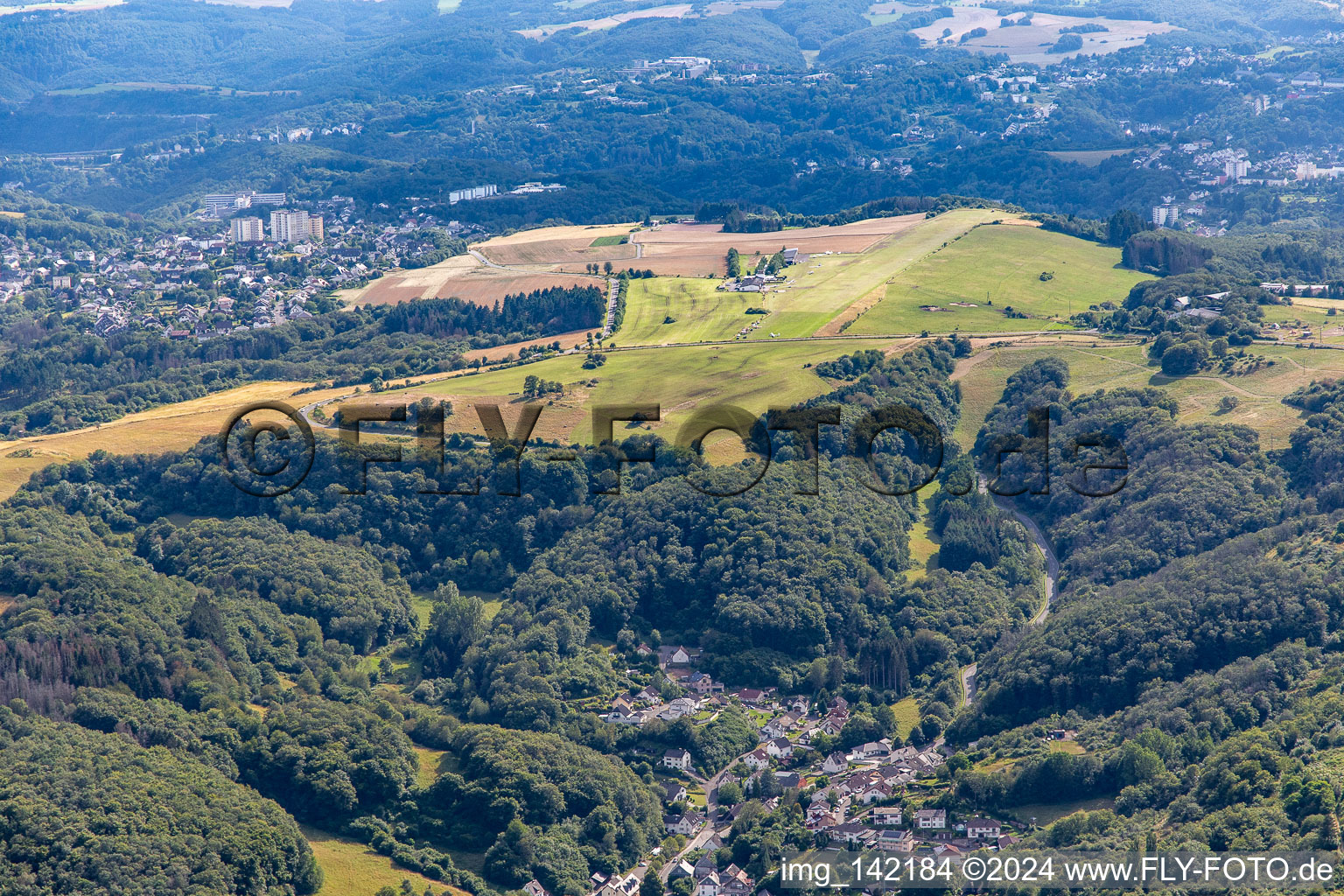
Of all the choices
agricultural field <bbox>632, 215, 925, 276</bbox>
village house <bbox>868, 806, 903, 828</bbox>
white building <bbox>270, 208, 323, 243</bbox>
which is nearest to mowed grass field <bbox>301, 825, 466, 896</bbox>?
village house <bbox>868, 806, 903, 828</bbox>

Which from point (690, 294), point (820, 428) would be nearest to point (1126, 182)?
point (690, 294)

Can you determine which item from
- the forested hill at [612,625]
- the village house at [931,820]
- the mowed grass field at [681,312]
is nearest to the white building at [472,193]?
the mowed grass field at [681,312]

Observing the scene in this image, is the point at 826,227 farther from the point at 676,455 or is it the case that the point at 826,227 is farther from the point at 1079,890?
the point at 1079,890

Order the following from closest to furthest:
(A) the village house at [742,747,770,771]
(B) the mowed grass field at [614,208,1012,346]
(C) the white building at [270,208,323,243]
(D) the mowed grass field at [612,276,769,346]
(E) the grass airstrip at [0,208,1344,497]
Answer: (A) the village house at [742,747,770,771] → (E) the grass airstrip at [0,208,1344,497] → (D) the mowed grass field at [612,276,769,346] → (B) the mowed grass field at [614,208,1012,346] → (C) the white building at [270,208,323,243]

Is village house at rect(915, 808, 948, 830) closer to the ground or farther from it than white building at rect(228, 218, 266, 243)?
closer to the ground

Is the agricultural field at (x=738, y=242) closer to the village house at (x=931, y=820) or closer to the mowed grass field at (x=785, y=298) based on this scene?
the mowed grass field at (x=785, y=298)

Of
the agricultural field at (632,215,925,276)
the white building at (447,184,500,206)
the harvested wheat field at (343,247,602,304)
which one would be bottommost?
the harvested wheat field at (343,247,602,304)

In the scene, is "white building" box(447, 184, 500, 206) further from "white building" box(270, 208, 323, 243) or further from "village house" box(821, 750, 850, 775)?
"village house" box(821, 750, 850, 775)
